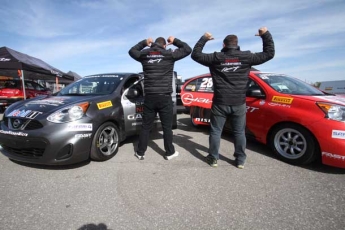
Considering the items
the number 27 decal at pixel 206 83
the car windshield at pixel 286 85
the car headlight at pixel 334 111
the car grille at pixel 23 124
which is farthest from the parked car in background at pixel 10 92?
the car headlight at pixel 334 111

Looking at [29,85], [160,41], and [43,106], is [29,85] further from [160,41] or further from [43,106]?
[160,41]

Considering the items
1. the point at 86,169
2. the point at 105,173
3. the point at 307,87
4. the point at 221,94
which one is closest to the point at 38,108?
the point at 86,169

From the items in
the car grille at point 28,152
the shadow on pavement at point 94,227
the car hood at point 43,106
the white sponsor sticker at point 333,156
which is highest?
the car hood at point 43,106

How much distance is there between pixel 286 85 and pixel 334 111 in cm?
106

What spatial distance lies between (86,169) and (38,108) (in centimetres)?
113

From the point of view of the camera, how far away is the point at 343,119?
2.84m

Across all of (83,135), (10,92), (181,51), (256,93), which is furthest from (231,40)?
(10,92)

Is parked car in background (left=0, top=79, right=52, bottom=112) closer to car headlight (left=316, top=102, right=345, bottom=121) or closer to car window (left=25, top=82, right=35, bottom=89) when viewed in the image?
car window (left=25, top=82, right=35, bottom=89)

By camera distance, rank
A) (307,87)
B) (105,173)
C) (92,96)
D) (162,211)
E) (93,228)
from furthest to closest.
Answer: (307,87)
(92,96)
(105,173)
(162,211)
(93,228)

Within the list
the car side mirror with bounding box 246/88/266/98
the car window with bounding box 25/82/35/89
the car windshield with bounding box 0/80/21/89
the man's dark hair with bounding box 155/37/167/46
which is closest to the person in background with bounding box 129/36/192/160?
the man's dark hair with bounding box 155/37/167/46

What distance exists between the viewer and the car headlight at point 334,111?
287 cm

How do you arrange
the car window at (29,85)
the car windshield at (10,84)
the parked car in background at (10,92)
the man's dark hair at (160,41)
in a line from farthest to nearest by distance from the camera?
the car window at (29,85) < the car windshield at (10,84) < the parked car in background at (10,92) < the man's dark hair at (160,41)

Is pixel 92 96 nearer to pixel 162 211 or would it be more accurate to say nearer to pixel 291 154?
pixel 162 211

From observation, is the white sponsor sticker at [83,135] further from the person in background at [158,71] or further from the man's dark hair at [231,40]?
the man's dark hair at [231,40]
